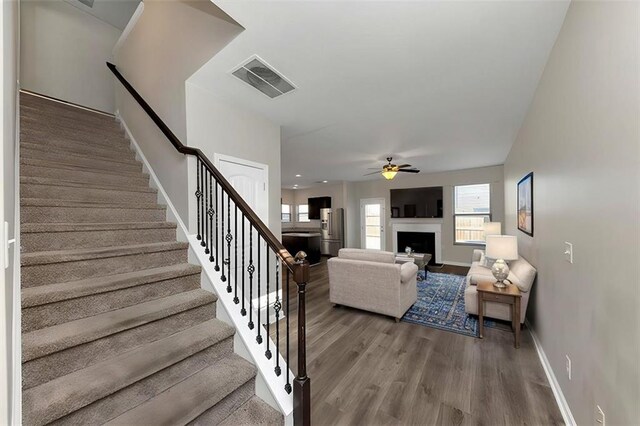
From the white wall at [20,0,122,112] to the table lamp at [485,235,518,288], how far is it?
652 cm

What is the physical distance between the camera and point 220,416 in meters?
1.47

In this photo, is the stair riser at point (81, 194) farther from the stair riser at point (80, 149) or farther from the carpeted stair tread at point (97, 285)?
the carpeted stair tread at point (97, 285)

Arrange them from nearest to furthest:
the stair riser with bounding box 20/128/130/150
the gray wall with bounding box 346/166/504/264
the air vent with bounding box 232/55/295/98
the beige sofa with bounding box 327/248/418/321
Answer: the air vent with bounding box 232/55/295/98 < the stair riser with bounding box 20/128/130/150 < the beige sofa with bounding box 327/248/418/321 < the gray wall with bounding box 346/166/504/264

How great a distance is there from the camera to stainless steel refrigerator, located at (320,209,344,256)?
8.88 metres

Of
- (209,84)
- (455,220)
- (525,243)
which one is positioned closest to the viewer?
(209,84)

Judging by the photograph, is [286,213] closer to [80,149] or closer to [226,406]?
[80,149]

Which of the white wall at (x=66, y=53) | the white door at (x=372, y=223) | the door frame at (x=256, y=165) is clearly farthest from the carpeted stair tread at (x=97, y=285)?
the white door at (x=372, y=223)

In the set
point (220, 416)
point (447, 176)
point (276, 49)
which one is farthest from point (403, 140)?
point (220, 416)

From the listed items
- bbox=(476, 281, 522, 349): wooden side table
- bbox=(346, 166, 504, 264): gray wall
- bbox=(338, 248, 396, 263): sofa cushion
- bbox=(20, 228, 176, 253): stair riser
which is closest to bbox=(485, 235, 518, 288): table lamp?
bbox=(476, 281, 522, 349): wooden side table

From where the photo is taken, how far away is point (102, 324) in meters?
1.50

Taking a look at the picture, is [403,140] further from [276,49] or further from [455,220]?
[455,220]

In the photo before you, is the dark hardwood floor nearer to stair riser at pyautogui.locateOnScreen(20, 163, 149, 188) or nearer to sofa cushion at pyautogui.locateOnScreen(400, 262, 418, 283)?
sofa cushion at pyautogui.locateOnScreen(400, 262, 418, 283)

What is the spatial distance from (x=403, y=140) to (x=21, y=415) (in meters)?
4.68

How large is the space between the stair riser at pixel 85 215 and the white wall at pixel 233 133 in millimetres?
476
